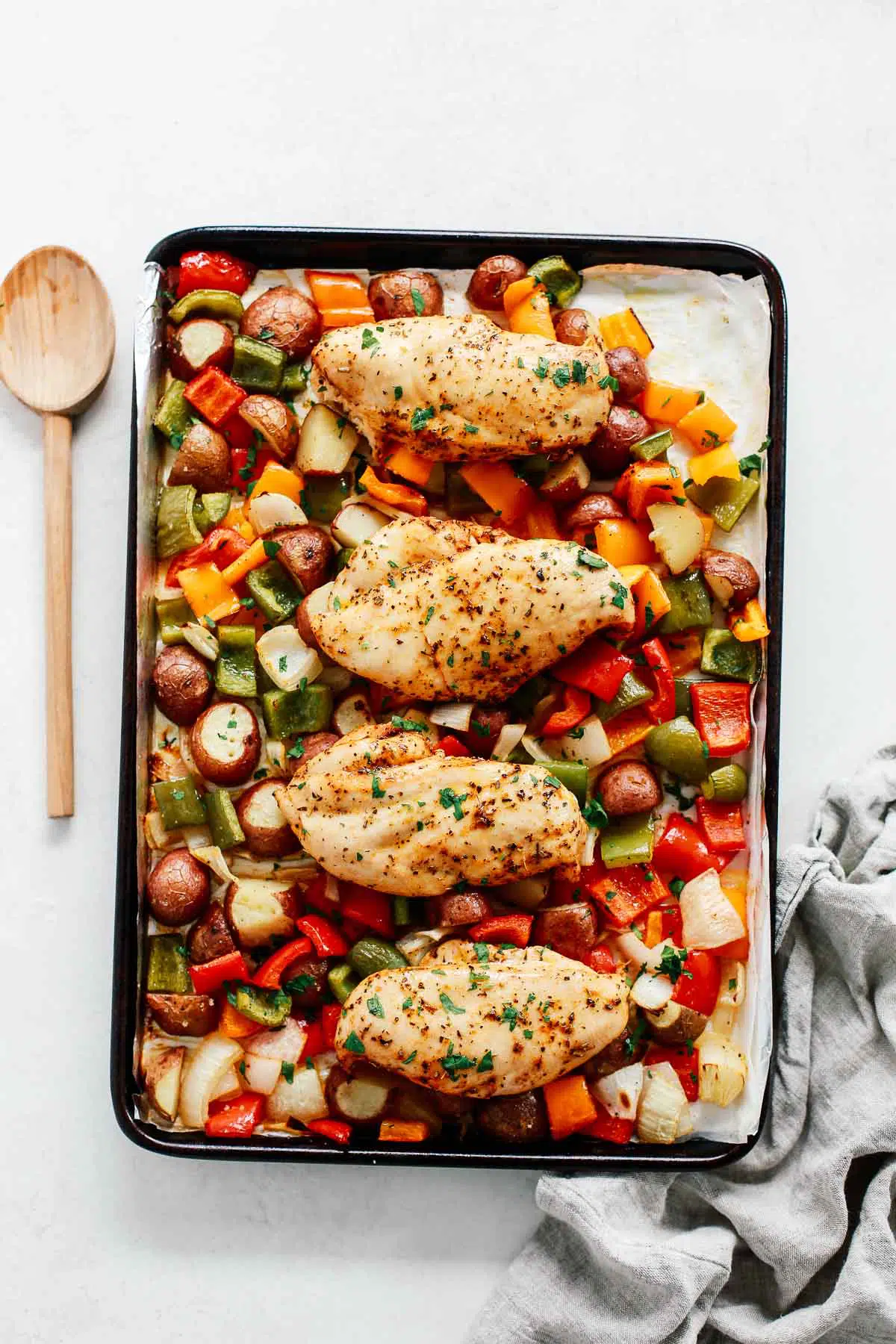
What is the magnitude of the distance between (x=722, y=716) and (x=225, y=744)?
140cm

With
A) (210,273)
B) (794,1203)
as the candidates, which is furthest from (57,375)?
(794,1203)

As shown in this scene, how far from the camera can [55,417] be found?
3.66 meters

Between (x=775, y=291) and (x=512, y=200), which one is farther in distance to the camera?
(x=512, y=200)

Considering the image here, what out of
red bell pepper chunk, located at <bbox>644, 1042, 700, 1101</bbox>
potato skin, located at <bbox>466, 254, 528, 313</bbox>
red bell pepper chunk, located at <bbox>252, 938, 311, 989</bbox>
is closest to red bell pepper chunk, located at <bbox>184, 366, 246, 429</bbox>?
potato skin, located at <bbox>466, 254, 528, 313</bbox>

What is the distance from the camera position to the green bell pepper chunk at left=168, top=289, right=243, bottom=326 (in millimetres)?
3463

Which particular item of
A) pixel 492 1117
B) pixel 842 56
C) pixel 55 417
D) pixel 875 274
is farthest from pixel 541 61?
pixel 492 1117

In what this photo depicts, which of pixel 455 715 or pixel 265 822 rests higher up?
pixel 455 715

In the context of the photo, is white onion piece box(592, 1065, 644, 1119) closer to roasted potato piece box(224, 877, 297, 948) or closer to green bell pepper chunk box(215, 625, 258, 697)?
roasted potato piece box(224, 877, 297, 948)

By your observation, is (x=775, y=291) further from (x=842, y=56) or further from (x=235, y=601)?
(x=235, y=601)

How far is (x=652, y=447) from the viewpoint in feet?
11.3

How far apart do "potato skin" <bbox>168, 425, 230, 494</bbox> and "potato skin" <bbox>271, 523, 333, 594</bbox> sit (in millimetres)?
249

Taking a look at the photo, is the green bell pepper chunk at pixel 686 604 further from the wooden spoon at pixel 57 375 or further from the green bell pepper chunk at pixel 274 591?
the wooden spoon at pixel 57 375

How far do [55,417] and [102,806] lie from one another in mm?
1182

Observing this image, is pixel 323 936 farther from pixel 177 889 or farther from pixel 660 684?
pixel 660 684
